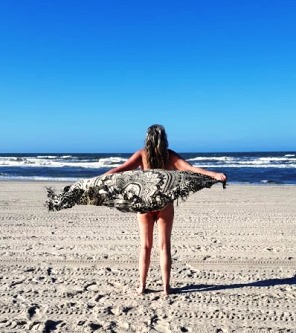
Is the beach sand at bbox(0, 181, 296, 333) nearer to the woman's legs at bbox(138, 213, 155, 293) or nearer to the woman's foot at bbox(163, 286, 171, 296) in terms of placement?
the woman's foot at bbox(163, 286, 171, 296)

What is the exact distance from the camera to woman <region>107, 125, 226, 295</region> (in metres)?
4.08

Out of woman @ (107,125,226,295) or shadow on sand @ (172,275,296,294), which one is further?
shadow on sand @ (172,275,296,294)

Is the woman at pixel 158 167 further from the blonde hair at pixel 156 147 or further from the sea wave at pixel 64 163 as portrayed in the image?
the sea wave at pixel 64 163

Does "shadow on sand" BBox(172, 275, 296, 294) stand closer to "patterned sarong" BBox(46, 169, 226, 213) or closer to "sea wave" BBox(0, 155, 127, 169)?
"patterned sarong" BBox(46, 169, 226, 213)

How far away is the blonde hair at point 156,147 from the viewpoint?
160 inches

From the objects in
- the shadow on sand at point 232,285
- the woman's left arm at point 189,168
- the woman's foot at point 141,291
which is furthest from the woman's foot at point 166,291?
the woman's left arm at point 189,168

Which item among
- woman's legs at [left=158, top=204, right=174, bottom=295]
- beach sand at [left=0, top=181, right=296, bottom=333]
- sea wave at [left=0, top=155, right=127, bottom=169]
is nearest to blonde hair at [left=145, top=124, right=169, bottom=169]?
woman's legs at [left=158, top=204, right=174, bottom=295]

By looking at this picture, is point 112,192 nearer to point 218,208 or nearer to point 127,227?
point 127,227

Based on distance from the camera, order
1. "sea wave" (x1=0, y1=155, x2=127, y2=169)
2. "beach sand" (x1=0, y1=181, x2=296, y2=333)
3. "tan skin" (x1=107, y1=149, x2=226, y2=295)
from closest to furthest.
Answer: "beach sand" (x1=0, y1=181, x2=296, y2=333)
"tan skin" (x1=107, y1=149, x2=226, y2=295)
"sea wave" (x1=0, y1=155, x2=127, y2=169)

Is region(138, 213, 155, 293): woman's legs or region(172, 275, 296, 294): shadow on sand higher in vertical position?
region(138, 213, 155, 293): woman's legs

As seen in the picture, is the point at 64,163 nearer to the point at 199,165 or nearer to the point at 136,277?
the point at 199,165

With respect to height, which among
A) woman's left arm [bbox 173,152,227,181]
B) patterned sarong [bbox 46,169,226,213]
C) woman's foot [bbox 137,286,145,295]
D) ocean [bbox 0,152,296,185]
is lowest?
woman's foot [bbox 137,286,145,295]

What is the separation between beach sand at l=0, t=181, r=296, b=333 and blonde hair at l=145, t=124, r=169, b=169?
1386mm

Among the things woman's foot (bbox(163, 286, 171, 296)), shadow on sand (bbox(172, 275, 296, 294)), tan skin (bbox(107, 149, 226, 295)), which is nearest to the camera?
tan skin (bbox(107, 149, 226, 295))
